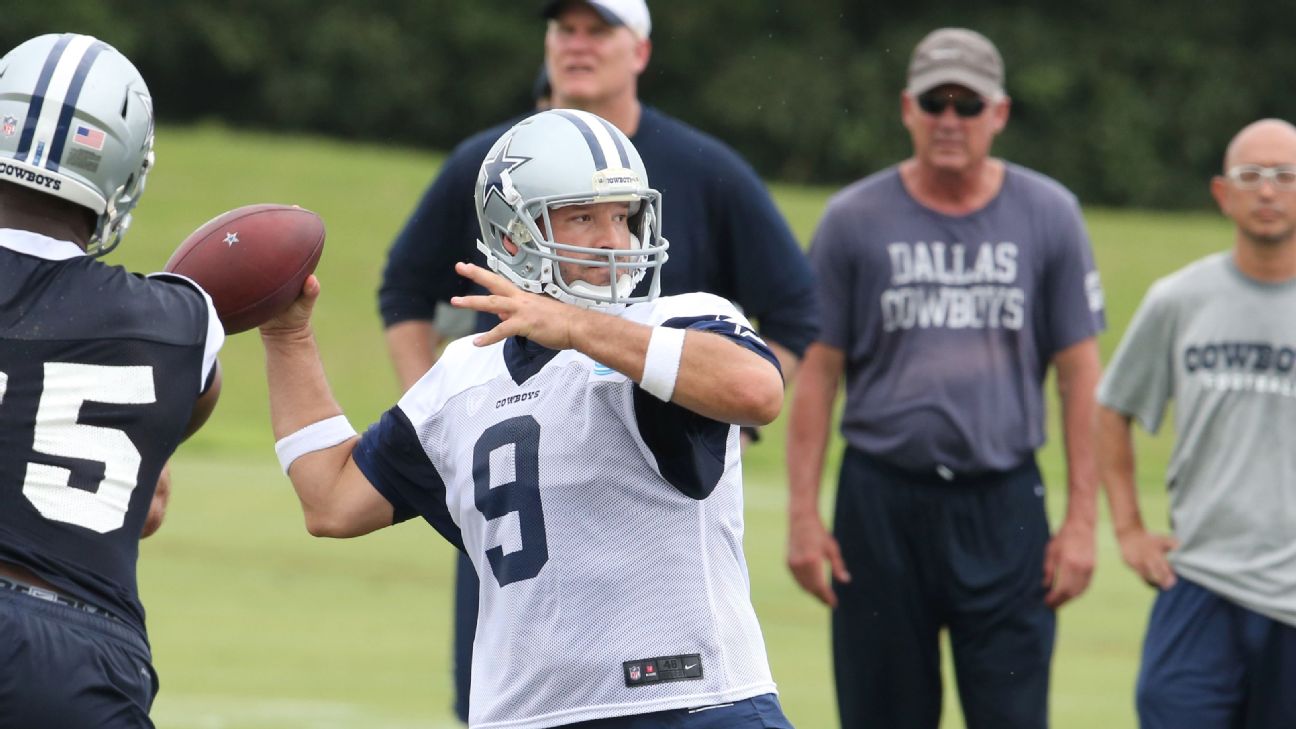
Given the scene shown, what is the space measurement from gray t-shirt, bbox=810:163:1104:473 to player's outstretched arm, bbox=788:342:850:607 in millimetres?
97

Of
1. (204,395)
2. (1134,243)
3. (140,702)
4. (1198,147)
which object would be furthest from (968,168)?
(1198,147)

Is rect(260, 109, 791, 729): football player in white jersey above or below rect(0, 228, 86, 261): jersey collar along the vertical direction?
below

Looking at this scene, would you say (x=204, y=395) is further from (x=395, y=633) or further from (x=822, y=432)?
(x=395, y=633)

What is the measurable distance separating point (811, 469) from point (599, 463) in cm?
302

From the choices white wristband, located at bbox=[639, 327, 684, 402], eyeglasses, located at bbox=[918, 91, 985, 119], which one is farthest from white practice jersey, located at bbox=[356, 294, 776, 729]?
eyeglasses, located at bbox=[918, 91, 985, 119]

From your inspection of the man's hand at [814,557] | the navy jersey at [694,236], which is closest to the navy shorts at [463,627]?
the navy jersey at [694,236]

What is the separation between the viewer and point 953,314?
6207 mm

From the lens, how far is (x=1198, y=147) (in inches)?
1422

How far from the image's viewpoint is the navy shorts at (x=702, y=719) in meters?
3.50

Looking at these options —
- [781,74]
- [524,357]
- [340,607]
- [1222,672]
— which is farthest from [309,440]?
[781,74]

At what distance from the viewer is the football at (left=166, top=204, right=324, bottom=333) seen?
4.02 metres

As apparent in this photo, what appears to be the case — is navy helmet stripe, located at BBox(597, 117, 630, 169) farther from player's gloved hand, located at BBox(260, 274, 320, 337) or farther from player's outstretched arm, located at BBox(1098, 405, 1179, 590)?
player's outstretched arm, located at BBox(1098, 405, 1179, 590)

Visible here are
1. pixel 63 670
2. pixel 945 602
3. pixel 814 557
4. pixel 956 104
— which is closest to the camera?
pixel 63 670

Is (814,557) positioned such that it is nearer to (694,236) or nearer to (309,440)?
(694,236)
